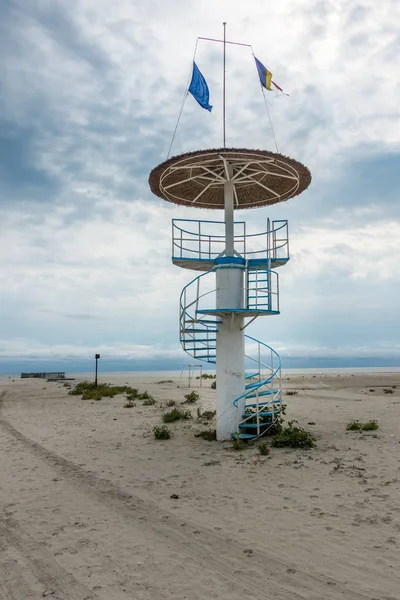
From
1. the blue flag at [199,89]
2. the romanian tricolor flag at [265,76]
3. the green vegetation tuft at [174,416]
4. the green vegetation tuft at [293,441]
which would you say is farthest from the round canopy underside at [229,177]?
the green vegetation tuft at [174,416]

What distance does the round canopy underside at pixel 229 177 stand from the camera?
13195 millimetres

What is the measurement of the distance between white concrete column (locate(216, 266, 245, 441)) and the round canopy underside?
3.34 metres

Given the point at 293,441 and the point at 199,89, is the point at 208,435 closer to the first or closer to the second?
the point at 293,441

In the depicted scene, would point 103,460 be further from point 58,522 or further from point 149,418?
point 149,418

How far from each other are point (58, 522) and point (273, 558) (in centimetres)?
385

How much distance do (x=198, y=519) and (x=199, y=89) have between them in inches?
489

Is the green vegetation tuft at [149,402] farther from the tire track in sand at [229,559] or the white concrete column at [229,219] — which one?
the tire track in sand at [229,559]

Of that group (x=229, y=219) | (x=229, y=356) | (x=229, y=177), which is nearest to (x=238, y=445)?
(x=229, y=356)

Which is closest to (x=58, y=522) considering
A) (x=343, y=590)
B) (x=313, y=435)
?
(x=343, y=590)

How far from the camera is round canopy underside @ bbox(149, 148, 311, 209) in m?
13.2

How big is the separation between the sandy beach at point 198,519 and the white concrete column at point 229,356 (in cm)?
87

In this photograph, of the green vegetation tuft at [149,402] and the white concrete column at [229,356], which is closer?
the white concrete column at [229,356]

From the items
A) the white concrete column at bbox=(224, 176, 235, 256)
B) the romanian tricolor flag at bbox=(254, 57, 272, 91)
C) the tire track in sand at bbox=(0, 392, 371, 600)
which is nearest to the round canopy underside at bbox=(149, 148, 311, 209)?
the white concrete column at bbox=(224, 176, 235, 256)

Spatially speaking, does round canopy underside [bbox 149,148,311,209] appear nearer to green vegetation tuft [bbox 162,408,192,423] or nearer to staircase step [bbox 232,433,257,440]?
staircase step [bbox 232,433,257,440]
